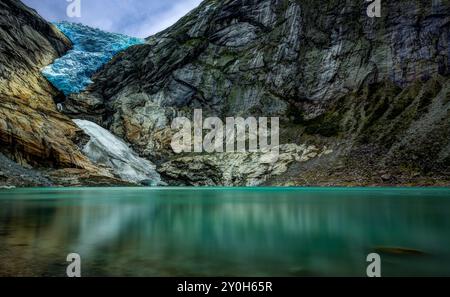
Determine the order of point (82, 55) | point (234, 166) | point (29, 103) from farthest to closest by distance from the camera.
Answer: point (82, 55) < point (234, 166) < point (29, 103)

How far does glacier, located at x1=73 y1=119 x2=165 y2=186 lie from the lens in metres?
83.5

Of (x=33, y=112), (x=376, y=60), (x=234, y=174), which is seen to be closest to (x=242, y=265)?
(x=234, y=174)

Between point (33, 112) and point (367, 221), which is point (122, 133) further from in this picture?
point (367, 221)

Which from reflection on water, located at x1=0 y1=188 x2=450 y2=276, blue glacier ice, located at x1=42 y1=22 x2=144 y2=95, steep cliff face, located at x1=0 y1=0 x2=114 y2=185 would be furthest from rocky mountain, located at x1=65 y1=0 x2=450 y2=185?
reflection on water, located at x1=0 y1=188 x2=450 y2=276

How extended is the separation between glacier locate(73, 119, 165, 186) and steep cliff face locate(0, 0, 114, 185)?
419 centimetres

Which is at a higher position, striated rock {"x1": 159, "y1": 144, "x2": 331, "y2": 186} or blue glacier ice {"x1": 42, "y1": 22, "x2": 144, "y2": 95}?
blue glacier ice {"x1": 42, "y1": 22, "x2": 144, "y2": 95}

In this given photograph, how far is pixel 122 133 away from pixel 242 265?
94.3 meters

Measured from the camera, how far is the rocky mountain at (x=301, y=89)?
70.9m

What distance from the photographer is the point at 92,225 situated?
53.3 ft

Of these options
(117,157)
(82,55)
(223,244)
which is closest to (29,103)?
(117,157)

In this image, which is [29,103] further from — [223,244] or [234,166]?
[223,244]

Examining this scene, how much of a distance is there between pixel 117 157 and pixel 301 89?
1910 inches

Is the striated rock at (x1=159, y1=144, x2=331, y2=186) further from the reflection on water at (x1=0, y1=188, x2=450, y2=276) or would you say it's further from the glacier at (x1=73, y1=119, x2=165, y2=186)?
the reflection on water at (x1=0, y1=188, x2=450, y2=276)

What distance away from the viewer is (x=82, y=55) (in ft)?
390
